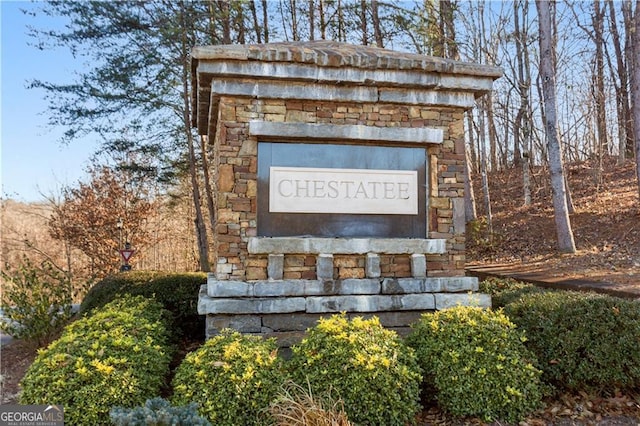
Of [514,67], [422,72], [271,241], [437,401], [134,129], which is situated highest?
[514,67]

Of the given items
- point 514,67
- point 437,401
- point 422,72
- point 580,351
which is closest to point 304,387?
point 437,401

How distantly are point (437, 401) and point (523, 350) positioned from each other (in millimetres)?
926

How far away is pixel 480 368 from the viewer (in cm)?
373

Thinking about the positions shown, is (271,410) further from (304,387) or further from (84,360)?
(84,360)

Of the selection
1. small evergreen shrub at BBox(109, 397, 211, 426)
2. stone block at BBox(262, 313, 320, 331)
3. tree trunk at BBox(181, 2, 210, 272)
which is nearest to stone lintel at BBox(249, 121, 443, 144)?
stone block at BBox(262, 313, 320, 331)

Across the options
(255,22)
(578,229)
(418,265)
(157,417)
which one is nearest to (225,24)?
(255,22)

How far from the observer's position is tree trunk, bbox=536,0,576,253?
408 inches

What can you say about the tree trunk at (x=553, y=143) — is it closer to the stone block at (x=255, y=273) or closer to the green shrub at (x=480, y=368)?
the green shrub at (x=480, y=368)

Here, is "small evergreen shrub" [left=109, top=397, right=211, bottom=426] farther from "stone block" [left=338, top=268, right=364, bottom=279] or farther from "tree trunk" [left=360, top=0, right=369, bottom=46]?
"tree trunk" [left=360, top=0, right=369, bottom=46]

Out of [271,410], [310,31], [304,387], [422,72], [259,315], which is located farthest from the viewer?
[310,31]

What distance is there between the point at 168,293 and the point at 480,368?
4575 mm

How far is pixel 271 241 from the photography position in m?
4.81

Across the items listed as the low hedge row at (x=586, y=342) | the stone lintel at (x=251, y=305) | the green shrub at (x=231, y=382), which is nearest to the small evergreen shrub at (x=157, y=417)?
the green shrub at (x=231, y=382)

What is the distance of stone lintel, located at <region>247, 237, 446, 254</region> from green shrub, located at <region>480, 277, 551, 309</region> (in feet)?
3.25
